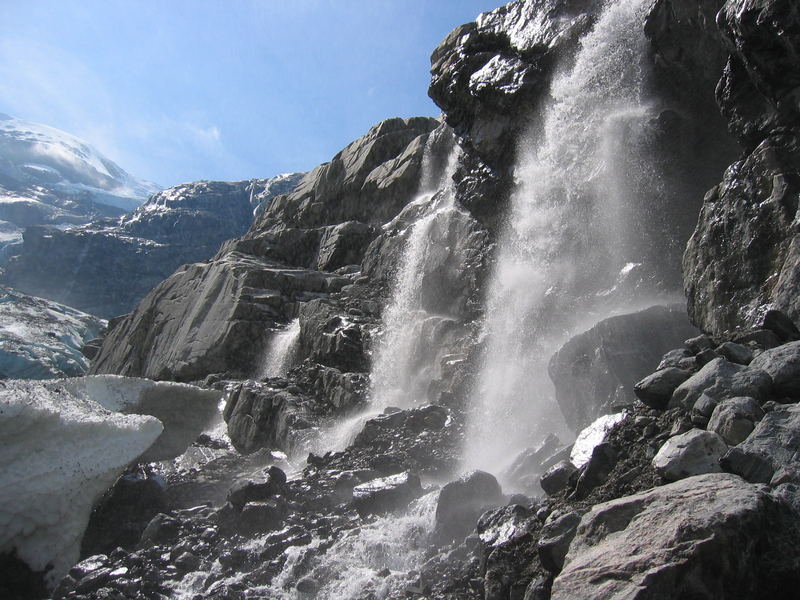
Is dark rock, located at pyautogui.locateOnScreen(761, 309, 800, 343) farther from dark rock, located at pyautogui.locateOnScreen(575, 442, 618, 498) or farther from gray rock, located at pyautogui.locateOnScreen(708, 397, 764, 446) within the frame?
dark rock, located at pyautogui.locateOnScreen(575, 442, 618, 498)

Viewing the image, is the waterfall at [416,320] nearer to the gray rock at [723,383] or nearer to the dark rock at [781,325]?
the dark rock at [781,325]

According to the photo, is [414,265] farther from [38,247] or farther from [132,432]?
[38,247]

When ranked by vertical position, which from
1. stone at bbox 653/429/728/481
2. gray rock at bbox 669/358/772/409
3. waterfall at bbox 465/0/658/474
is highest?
waterfall at bbox 465/0/658/474

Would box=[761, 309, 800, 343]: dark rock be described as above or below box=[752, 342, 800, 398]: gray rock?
above

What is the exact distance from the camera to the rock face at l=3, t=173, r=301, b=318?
130750 millimetres

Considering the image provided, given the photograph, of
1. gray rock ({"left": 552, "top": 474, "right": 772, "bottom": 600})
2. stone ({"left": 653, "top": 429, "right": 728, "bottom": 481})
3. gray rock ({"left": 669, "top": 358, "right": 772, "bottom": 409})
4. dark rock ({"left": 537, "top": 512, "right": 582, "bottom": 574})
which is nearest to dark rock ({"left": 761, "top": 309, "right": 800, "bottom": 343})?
gray rock ({"left": 669, "top": 358, "right": 772, "bottom": 409})

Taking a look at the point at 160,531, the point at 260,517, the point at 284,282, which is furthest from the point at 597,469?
the point at 284,282

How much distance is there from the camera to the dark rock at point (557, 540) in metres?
6.29

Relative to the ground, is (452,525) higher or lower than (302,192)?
lower

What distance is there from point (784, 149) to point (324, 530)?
11.8 meters

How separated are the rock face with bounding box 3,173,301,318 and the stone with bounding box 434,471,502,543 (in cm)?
13219

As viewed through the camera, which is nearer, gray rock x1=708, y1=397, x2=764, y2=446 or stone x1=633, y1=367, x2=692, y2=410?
gray rock x1=708, y1=397, x2=764, y2=446

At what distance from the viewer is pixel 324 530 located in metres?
12.7

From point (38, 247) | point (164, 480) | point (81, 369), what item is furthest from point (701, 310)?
point (38, 247)
